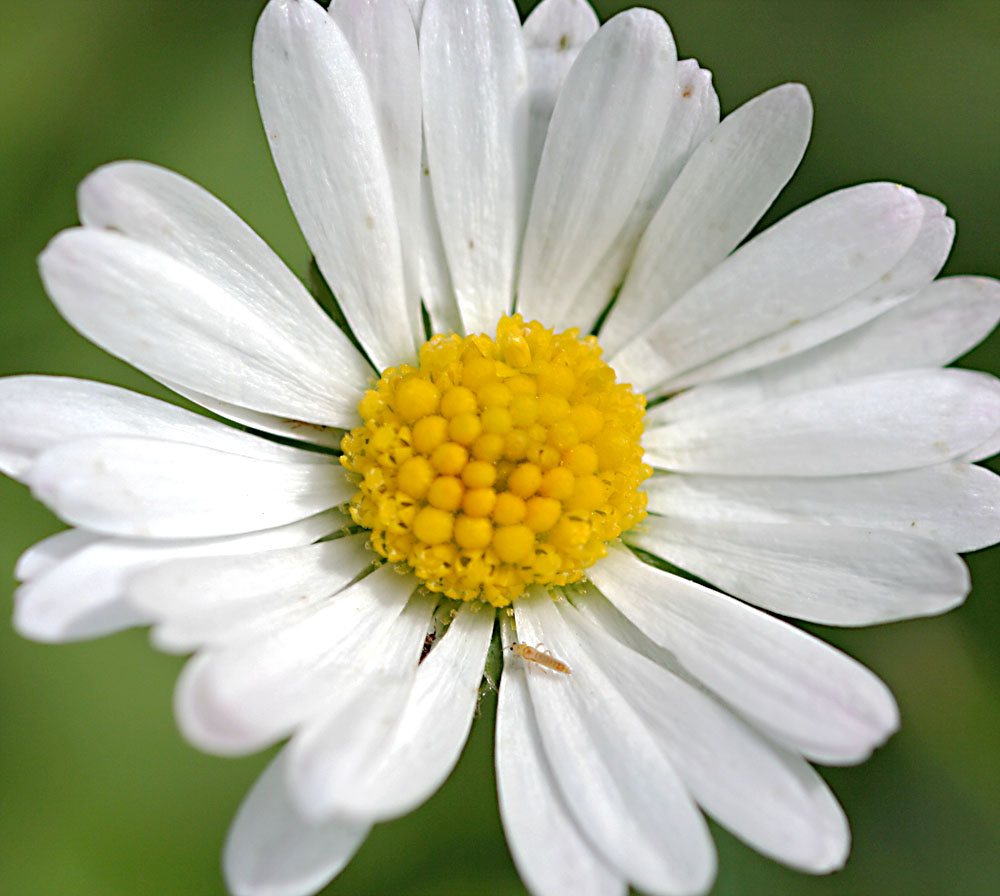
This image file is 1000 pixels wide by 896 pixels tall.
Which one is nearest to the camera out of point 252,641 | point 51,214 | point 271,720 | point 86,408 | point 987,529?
point 271,720

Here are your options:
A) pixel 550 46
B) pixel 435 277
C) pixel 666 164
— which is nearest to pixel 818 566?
pixel 666 164

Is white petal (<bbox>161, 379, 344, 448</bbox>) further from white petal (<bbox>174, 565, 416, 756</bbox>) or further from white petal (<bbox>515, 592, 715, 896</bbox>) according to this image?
white petal (<bbox>515, 592, 715, 896</bbox>)

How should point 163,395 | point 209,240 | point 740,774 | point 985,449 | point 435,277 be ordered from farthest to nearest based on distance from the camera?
point 163,395, point 435,277, point 985,449, point 209,240, point 740,774

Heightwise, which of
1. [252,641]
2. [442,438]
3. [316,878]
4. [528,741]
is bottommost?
[316,878]

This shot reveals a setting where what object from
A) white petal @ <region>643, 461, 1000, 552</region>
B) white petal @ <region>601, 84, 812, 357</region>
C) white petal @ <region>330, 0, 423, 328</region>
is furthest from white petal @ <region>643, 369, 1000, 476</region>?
white petal @ <region>330, 0, 423, 328</region>

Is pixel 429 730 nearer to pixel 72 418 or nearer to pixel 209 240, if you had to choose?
pixel 72 418

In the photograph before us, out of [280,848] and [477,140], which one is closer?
[280,848]

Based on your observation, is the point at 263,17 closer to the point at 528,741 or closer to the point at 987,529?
the point at 528,741

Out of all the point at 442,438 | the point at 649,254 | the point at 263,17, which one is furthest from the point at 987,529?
the point at 263,17
